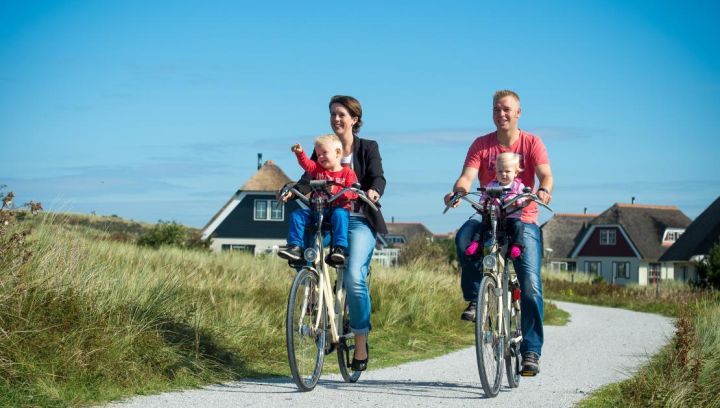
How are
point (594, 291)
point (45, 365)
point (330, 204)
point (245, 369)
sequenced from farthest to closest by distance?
point (594, 291) < point (245, 369) < point (330, 204) < point (45, 365)

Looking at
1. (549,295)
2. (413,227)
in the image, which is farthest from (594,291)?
(413,227)

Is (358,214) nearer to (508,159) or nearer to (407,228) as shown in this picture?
(508,159)

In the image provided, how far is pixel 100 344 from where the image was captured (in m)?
6.73

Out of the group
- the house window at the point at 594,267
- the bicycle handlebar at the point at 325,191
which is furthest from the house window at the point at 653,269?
the bicycle handlebar at the point at 325,191

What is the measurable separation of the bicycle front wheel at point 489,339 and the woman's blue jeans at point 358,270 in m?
0.94

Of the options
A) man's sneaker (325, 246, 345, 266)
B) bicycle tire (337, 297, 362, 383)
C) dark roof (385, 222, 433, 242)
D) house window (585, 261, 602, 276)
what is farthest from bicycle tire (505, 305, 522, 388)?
dark roof (385, 222, 433, 242)

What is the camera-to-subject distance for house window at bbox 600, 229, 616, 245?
236ft

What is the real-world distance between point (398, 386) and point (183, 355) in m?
1.71

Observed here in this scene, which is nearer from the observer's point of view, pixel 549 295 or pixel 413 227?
pixel 549 295

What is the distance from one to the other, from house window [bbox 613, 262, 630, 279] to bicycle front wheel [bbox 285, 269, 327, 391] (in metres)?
67.0

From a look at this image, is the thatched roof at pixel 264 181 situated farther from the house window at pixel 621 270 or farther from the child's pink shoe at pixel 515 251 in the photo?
the child's pink shoe at pixel 515 251

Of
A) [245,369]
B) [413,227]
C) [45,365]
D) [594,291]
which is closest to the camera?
[45,365]

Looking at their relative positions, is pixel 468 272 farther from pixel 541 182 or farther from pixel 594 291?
pixel 594 291

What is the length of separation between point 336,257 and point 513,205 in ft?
4.49
